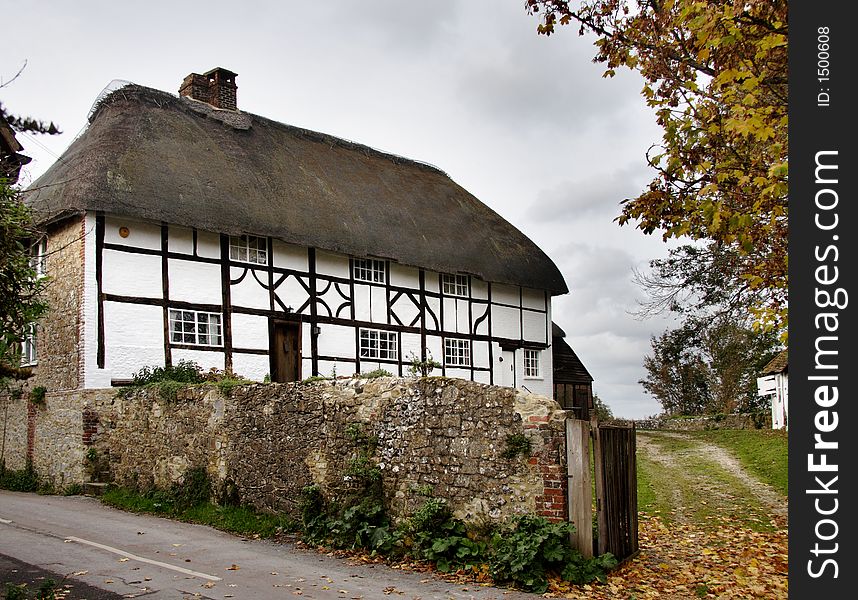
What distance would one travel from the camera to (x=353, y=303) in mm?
21062

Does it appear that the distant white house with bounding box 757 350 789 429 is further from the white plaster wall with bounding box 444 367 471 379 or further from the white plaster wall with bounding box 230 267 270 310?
the white plaster wall with bounding box 230 267 270 310

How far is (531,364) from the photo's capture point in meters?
25.8

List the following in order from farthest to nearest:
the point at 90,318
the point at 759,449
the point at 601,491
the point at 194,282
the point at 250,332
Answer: the point at 759,449, the point at 250,332, the point at 194,282, the point at 90,318, the point at 601,491

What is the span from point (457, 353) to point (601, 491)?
47.4 ft

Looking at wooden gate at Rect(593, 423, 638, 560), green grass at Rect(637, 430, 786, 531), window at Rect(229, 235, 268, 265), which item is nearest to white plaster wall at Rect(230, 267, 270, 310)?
window at Rect(229, 235, 268, 265)

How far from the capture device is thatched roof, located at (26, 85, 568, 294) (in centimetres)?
1739

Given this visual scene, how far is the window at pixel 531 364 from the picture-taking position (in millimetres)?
25547

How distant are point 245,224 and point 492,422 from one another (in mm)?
10800

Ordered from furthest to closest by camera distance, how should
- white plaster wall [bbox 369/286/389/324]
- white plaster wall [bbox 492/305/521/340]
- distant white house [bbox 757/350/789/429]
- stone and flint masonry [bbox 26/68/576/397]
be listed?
distant white house [bbox 757/350/789/429] < white plaster wall [bbox 492/305/521/340] < white plaster wall [bbox 369/286/389/324] < stone and flint masonry [bbox 26/68/576/397]

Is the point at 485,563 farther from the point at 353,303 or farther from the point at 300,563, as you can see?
the point at 353,303

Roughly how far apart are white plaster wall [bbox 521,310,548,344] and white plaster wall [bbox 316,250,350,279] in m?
7.04

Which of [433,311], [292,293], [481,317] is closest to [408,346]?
[433,311]

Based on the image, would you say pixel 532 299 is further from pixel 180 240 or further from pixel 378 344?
pixel 180 240

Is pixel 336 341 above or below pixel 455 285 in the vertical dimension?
below
